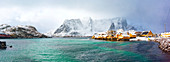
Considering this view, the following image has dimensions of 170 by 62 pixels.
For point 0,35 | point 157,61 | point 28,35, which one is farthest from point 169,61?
point 28,35

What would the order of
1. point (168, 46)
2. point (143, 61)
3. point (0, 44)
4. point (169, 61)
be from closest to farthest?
point (169, 61) < point (143, 61) < point (168, 46) < point (0, 44)

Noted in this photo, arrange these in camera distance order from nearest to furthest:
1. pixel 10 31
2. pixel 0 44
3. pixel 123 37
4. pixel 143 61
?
1. pixel 143 61
2. pixel 0 44
3. pixel 123 37
4. pixel 10 31

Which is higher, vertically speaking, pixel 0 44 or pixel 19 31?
pixel 19 31

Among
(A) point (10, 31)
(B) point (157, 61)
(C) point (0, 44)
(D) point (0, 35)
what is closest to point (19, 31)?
(A) point (10, 31)

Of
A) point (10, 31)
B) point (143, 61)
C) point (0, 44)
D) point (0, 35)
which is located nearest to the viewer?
point (143, 61)

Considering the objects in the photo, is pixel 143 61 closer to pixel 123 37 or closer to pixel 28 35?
pixel 123 37

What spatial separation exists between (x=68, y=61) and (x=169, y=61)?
51.8 feet

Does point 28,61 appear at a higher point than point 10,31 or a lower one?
lower

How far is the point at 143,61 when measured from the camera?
18500 mm

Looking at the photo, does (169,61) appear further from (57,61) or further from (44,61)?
(44,61)

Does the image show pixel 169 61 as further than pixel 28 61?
No

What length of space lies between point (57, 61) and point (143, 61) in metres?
14.2

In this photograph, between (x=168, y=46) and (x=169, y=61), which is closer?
(x=169, y=61)

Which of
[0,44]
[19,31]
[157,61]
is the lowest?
[157,61]
